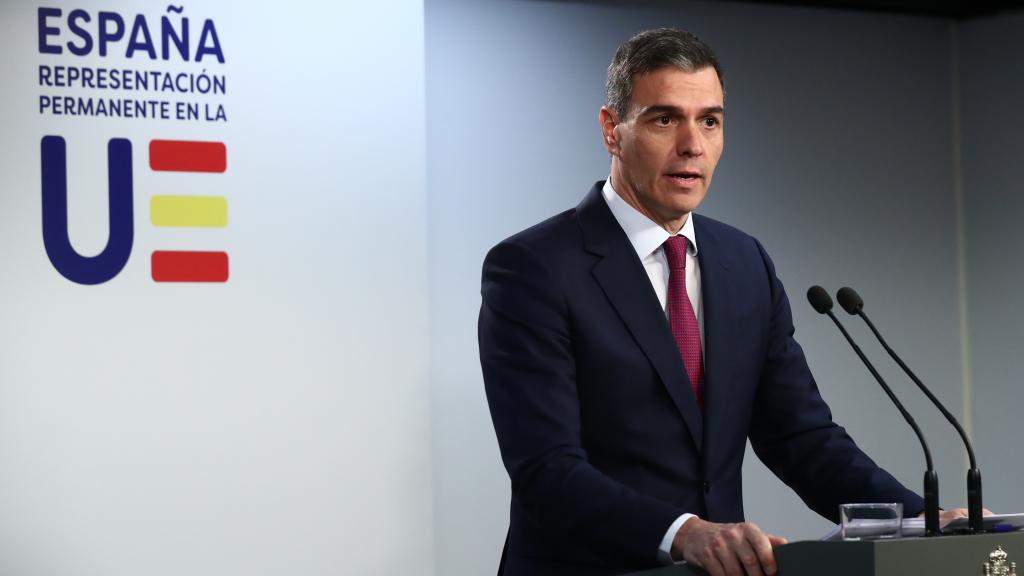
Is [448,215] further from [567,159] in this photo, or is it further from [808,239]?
[808,239]

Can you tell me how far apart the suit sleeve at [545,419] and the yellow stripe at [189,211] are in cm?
117

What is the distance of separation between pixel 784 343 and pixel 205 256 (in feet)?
5.28

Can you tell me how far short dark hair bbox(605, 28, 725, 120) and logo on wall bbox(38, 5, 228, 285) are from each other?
134 cm

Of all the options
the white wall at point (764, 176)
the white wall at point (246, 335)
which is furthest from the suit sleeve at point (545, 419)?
the white wall at point (764, 176)

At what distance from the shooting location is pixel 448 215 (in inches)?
175

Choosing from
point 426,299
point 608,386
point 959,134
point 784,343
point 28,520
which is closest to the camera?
point 608,386

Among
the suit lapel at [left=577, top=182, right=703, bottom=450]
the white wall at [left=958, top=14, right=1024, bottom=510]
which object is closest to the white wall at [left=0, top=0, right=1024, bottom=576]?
the suit lapel at [left=577, top=182, right=703, bottom=450]

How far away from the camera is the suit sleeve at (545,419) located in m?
2.16

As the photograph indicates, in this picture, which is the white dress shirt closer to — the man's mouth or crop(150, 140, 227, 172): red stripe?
the man's mouth

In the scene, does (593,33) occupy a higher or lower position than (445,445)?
higher

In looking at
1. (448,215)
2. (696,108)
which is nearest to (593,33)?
(448,215)

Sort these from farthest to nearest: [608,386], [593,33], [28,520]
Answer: [593,33] < [28,520] < [608,386]

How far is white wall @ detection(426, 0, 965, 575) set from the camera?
446 cm

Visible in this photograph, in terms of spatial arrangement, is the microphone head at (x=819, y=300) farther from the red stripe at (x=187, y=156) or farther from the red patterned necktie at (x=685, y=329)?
the red stripe at (x=187, y=156)
